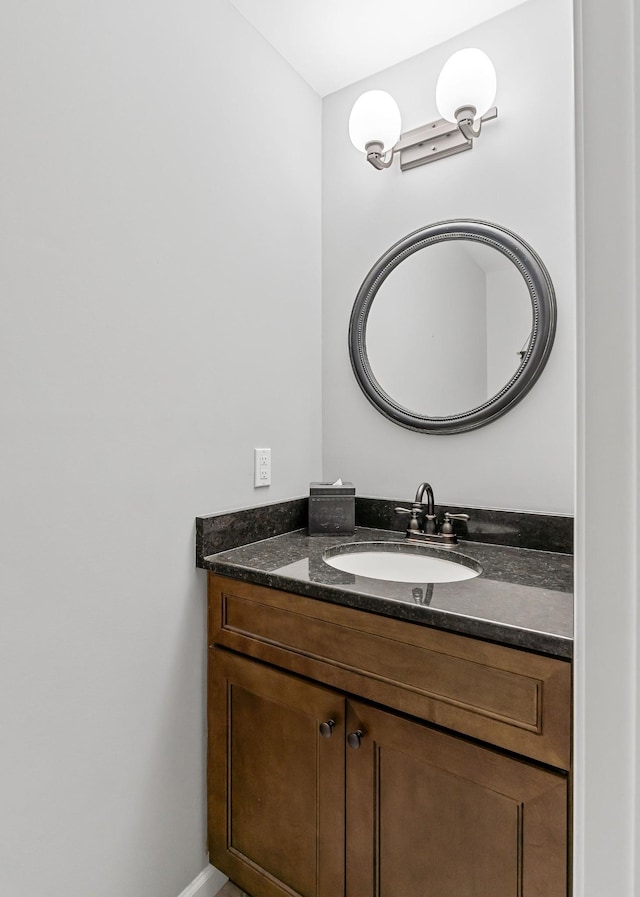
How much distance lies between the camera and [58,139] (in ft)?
3.22

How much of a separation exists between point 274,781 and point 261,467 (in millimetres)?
829

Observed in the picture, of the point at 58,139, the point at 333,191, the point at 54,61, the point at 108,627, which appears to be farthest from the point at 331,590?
the point at 333,191

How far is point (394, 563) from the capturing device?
4.69 ft

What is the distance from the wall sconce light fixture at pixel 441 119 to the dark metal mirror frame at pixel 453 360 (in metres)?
0.24

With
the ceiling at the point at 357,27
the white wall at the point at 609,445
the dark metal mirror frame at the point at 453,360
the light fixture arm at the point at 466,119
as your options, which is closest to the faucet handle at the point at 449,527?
the dark metal mirror frame at the point at 453,360

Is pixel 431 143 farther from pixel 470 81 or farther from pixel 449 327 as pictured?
pixel 449 327

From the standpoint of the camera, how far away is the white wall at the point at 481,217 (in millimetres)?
1363

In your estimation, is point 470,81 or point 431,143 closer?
point 470,81

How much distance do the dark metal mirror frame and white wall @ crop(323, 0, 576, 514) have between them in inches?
1.2

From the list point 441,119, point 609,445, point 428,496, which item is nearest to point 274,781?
point 428,496

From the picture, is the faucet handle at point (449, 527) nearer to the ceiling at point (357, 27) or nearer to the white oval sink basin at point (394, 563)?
the white oval sink basin at point (394, 563)

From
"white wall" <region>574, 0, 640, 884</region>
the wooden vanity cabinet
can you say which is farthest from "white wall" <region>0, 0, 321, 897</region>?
"white wall" <region>574, 0, 640, 884</region>

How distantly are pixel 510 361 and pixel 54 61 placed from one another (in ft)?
4.27

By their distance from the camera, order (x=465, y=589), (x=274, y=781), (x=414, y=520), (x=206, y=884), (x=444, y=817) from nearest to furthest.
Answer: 1. (x=444, y=817)
2. (x=465, y=589)
3. (x=274, y=781)
4. (x=206, y=884)
5. (x=414, y=520)
